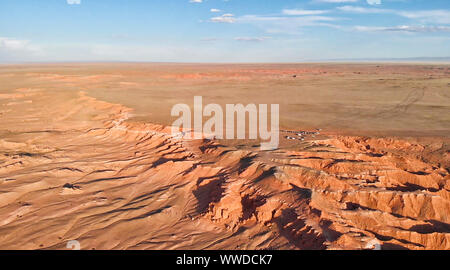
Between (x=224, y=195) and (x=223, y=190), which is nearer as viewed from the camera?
(x=224, y=195)

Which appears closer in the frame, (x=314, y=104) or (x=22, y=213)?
(x=22, y=213)

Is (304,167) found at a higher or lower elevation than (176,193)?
higher

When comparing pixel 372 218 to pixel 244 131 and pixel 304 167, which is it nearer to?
pixel 304 167
